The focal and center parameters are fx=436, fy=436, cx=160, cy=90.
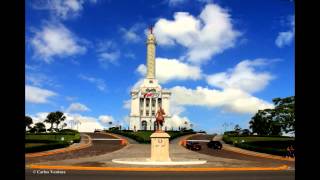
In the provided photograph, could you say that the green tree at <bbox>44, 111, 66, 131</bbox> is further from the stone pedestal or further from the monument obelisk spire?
the stone pedestal

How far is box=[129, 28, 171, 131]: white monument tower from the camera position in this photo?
137 m

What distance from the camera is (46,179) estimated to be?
21172 mm

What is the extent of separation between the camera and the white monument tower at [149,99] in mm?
137000

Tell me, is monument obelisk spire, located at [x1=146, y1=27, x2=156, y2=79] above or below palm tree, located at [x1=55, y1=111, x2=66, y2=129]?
above

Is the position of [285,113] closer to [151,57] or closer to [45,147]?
[45,147]

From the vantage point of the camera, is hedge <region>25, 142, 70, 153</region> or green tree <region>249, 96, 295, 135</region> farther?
green tree <region>249, 96, 295, 135</region>

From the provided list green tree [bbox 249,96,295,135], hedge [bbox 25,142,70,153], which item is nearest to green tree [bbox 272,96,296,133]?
green tree [bbox 249,96,295,135]

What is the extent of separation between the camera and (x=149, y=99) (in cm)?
14688

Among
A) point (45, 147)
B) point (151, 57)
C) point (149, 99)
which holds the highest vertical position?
point (151, 57)

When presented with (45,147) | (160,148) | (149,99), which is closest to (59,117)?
(149,99)
